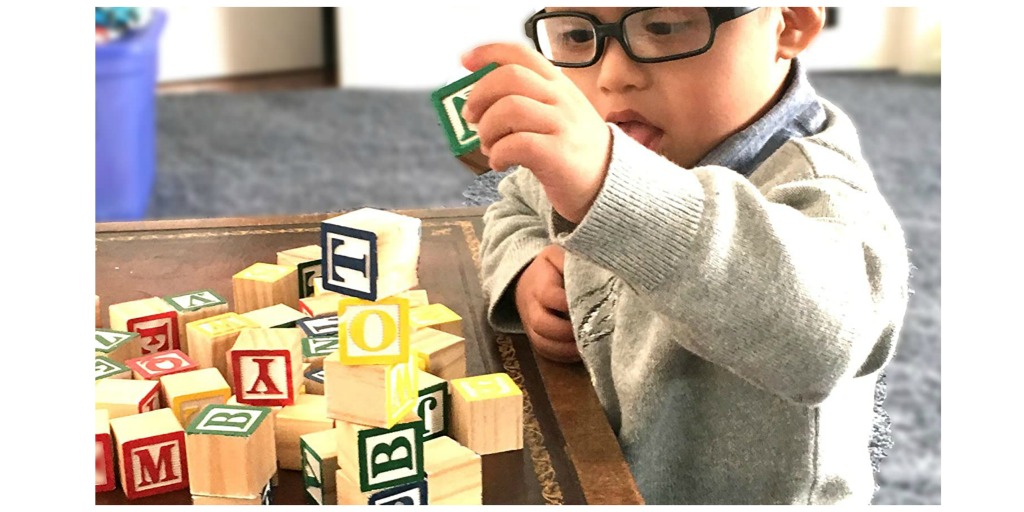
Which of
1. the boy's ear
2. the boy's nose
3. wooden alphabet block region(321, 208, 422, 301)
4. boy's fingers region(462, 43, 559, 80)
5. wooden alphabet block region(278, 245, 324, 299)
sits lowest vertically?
wooden alphabet block region(278, 245, 324, 299)

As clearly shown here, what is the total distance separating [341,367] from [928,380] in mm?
1476

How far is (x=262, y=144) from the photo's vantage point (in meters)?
2.68

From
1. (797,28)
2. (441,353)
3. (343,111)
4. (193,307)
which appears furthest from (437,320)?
(343,111)

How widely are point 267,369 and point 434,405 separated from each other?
93 mm

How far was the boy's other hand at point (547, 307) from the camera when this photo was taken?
69cm

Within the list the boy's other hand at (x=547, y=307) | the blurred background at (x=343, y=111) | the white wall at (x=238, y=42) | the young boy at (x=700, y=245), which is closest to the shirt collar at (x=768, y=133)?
the young boy at (x=700, y=245)

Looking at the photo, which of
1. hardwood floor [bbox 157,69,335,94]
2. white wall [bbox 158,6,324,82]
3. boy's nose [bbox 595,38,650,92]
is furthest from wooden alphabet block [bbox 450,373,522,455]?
hardwood floor [bbox 157,69,335,94]

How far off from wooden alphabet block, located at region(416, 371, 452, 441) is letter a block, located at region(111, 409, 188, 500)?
0.12 m

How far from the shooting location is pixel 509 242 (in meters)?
0.81

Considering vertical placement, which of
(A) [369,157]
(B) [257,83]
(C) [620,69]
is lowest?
(A) [369,157]

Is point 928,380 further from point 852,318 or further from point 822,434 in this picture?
point 852,318

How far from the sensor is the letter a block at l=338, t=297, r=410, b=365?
1.59 feet

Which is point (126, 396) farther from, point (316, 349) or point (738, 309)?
point (738, 309)

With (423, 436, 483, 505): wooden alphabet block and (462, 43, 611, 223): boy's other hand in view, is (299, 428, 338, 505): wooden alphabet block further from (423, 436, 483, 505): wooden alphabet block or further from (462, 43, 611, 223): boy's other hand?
(462, 43, 611, 223): boy's other hand
